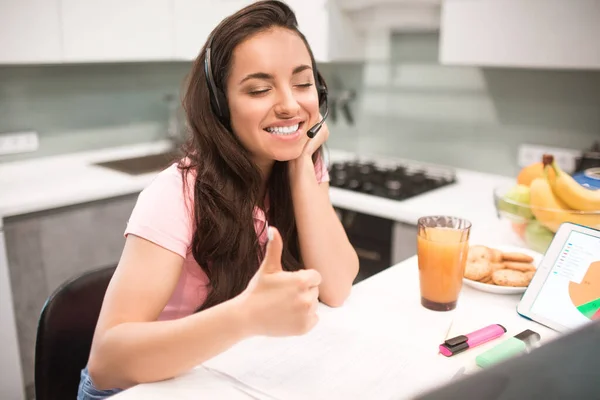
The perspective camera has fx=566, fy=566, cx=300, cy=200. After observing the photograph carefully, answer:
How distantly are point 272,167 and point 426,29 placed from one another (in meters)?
1.46

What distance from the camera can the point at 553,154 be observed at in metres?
2.21

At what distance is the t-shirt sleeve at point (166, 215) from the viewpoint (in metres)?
0.98

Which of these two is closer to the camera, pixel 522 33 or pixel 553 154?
pixel 522 33

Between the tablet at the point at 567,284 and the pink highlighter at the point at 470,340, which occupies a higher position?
the tablet at the point at 567,284

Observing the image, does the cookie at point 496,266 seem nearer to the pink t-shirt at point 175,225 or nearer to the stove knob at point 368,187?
the pink t-shirt at point 175,225

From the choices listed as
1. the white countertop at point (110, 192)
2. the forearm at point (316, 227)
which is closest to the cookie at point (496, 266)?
the forearm at point (316, 227)

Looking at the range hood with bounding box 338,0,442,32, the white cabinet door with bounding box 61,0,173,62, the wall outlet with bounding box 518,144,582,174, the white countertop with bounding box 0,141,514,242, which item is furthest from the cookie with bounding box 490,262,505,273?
the white cabinet door with bounding box 61,0,173,62

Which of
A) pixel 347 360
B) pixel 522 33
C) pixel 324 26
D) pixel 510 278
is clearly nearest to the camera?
pixel 347 360

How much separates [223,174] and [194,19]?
155 cm

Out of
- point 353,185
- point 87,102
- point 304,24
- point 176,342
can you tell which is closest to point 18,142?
point 87,102

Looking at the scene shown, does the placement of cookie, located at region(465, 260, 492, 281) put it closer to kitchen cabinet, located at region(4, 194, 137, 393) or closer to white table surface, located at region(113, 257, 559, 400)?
white table surface, located at region(113, 257, 559, 400)

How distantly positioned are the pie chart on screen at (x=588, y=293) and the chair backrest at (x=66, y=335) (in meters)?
0.91

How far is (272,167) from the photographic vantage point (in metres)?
1.31

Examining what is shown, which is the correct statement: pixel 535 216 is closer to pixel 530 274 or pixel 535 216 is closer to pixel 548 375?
pixel 530 274
